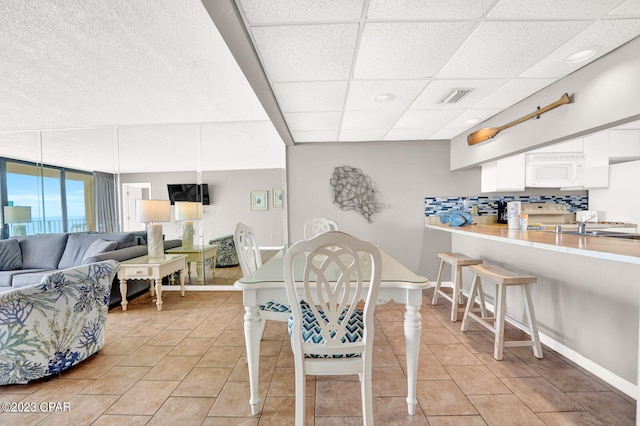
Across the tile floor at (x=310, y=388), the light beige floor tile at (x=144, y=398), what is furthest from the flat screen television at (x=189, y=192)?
the light beige floor tile at (x=144, y=398)

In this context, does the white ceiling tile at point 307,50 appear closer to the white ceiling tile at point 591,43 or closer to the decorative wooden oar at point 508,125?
the white ceiling tile at point 591,43

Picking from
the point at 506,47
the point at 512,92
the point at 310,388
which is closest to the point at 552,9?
the point at 506,47

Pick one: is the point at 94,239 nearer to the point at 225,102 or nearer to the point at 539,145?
the point at 225,102

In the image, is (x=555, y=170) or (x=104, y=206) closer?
(x=555, y=170)

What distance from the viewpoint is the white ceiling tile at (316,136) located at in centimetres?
332

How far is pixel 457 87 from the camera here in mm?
2146

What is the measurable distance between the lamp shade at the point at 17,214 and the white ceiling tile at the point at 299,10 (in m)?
5.09

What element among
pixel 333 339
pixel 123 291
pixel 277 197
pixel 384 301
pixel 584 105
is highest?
pixel 584 105

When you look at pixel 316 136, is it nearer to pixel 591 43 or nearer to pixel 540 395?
pixel 591 43

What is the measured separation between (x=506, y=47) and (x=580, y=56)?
554 mm

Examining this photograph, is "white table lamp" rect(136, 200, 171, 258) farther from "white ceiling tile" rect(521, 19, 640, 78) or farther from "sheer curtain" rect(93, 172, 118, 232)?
"white ceiling tile" rect(521, 19, 640, 78)

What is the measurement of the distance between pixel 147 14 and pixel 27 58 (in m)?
1.36

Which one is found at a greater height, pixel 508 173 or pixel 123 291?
pixel 508 173

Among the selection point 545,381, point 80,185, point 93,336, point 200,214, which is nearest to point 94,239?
point 200,214
